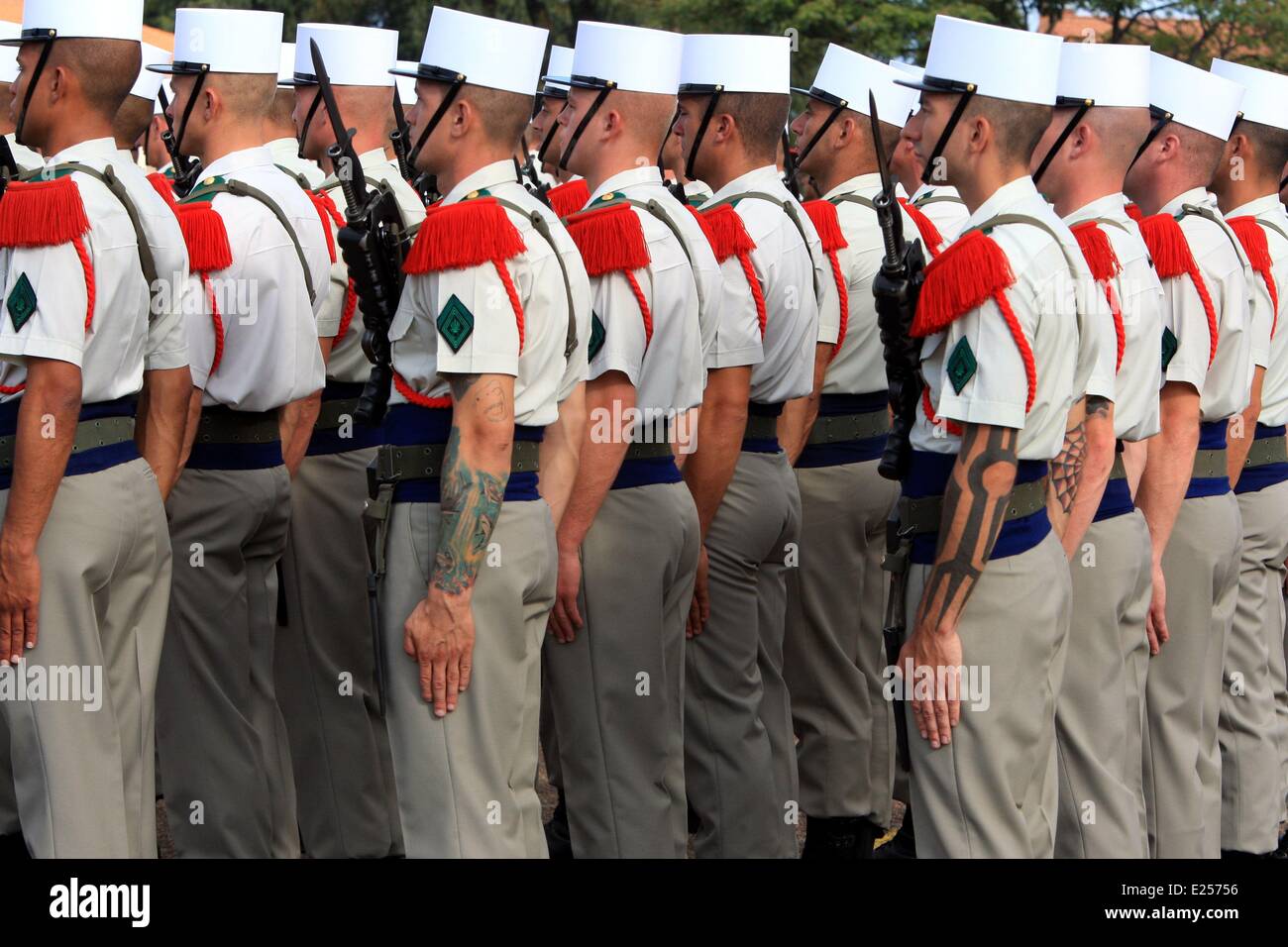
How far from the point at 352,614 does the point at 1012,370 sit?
2.41 m

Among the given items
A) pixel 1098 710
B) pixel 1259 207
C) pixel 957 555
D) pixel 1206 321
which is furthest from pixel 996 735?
pixel 1259 207

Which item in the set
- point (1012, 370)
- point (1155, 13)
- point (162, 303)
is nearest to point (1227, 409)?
point (1012, 370)

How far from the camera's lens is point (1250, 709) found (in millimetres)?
5957

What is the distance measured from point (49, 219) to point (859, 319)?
2.88 m

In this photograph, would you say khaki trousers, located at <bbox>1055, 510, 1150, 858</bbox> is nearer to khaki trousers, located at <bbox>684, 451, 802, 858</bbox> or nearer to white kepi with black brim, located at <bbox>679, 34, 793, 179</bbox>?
khaki trousers, located at <bbox>684, 451, 802, 858</bbox>

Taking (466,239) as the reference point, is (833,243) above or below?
above

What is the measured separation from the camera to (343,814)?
556 centimetres

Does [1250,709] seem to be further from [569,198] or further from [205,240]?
[205,240]

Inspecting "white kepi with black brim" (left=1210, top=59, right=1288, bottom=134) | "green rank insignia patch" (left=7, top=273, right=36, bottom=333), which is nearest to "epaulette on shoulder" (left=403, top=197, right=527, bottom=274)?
"green rank insignia patch" (left=7, top=273, right=36, bottom=333)

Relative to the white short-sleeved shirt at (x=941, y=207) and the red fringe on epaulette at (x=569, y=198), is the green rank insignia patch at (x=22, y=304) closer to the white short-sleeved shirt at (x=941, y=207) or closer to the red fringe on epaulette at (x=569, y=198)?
the red fringe on epaulette at (x=569, y=198)

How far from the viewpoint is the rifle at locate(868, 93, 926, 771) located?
415 cm

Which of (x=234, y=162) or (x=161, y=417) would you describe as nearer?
(x=161, y=417)

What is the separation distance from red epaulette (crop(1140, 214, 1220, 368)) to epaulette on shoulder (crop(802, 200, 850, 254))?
1089mm
